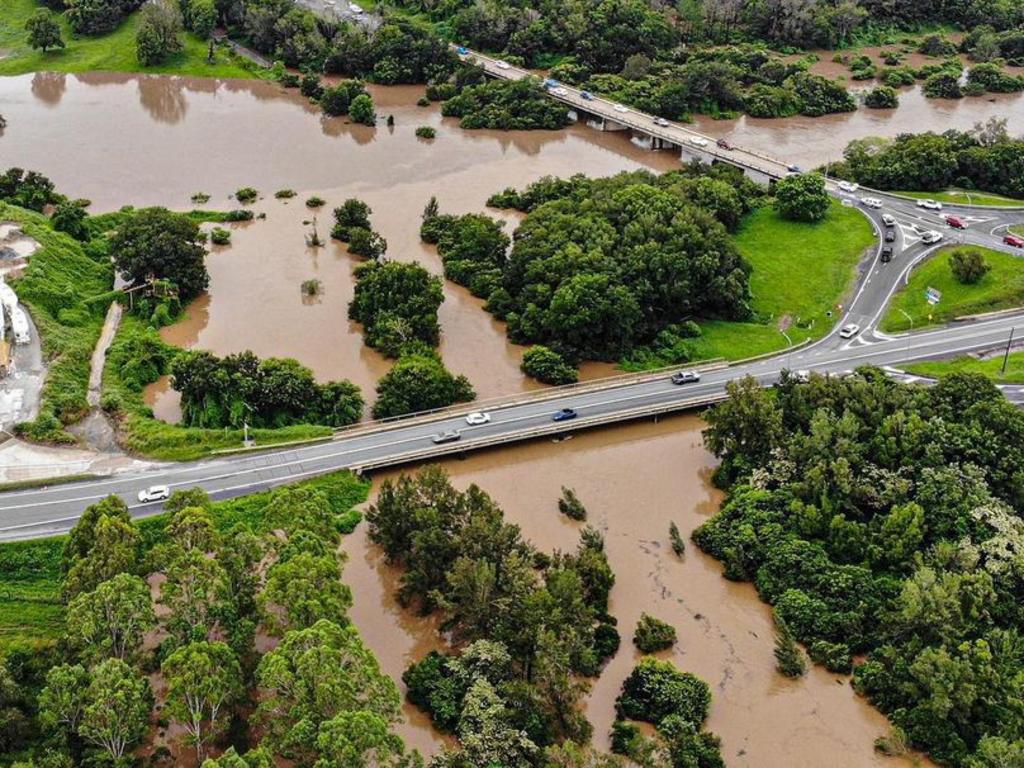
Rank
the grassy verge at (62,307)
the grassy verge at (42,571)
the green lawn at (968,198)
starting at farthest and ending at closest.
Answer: the green lawn at (968,198) → the grassy verge at (62,307) → the grassy verge at (42,571)

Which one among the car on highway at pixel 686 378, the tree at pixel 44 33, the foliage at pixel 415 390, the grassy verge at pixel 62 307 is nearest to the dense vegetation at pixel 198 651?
the grassy verge at pixel 62 307

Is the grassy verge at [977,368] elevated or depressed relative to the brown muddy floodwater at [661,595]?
elevated

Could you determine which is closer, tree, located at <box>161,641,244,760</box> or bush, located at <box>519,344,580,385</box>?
tree, located at <box>161,641,244,760</box>

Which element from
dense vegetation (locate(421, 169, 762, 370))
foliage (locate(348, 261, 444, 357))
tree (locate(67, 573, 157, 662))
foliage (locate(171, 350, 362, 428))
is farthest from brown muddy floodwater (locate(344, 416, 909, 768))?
foliage (locate(348, 261, 444, 357))

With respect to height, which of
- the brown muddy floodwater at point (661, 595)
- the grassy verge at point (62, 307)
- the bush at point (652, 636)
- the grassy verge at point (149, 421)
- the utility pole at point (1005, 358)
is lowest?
the brown muddy floodwater at point (661, 595)

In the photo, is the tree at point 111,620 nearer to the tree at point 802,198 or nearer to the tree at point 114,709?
the tree at point 114,709

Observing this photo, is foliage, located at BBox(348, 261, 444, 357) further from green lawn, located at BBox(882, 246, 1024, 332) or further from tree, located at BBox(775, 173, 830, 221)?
green lawn, located at BBox(882, 246, 1024, 332)

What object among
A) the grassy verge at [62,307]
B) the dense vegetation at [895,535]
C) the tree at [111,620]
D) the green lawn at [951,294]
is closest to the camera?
the tree at [111,620]
